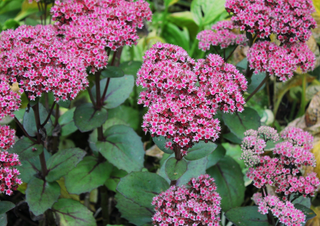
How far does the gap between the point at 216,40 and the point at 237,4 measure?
0.25 m

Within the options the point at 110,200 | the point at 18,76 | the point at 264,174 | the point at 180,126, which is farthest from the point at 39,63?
the point at 110,200

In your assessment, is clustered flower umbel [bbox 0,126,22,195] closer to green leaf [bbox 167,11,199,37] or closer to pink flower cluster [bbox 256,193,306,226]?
Answer: pink flower cluster [bbox 256,193,306,226]

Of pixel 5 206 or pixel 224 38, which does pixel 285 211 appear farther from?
pixel 5 206

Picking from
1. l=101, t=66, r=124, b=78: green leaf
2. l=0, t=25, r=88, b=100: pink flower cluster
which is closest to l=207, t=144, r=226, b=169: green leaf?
l=101, t=66, r=124, b=78: green leaf

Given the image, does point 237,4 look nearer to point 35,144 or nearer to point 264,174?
point 264,174

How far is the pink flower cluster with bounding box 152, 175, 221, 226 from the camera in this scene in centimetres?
154

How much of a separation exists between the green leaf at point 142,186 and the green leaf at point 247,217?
40 centimetres

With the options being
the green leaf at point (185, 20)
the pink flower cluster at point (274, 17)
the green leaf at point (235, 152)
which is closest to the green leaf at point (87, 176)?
the green leaf at point (235, 152)

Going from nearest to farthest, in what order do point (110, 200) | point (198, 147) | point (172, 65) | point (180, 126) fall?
point (180, 126) → point (172, 65) → point (198, 147) → point (110, 200)

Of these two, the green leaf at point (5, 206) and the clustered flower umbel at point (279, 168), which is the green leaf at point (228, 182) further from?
the green leaf at point (5, 206)

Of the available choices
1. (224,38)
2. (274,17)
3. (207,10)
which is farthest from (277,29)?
(207,10)

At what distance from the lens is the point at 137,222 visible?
2049 mm

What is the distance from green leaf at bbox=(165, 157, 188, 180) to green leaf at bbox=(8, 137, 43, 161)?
0.76 meters

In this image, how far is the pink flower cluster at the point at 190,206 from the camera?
1543 mm
